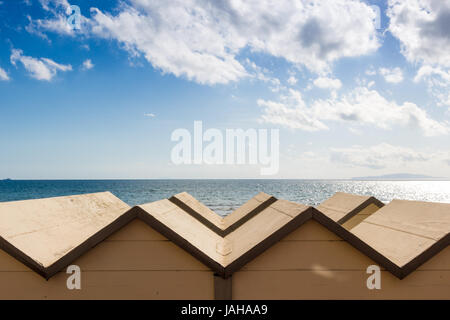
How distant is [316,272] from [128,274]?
9.82 feet

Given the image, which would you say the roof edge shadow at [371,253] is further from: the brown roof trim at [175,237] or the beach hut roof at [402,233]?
the brown roof trim at [175,237]

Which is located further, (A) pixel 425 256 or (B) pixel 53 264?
(A) pixel 425 256

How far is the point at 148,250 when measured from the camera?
15.9 ft

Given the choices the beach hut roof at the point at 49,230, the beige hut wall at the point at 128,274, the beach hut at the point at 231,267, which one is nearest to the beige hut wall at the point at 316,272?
the beach hut at the point at 231,267

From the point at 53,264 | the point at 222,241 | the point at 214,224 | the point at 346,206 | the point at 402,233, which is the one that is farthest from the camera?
the point at 346,206

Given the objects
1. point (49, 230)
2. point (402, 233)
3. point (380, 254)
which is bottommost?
point (380, 254)

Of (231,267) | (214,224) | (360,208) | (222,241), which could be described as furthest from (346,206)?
(231,267)

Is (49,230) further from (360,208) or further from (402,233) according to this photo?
(360,208)

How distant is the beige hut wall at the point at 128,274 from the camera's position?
4754mm

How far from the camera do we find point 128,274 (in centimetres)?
483

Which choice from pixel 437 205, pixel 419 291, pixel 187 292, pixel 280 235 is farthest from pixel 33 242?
pixel 437 205

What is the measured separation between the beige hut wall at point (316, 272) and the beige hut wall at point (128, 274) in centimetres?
81

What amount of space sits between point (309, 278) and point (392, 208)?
12.6 ft
